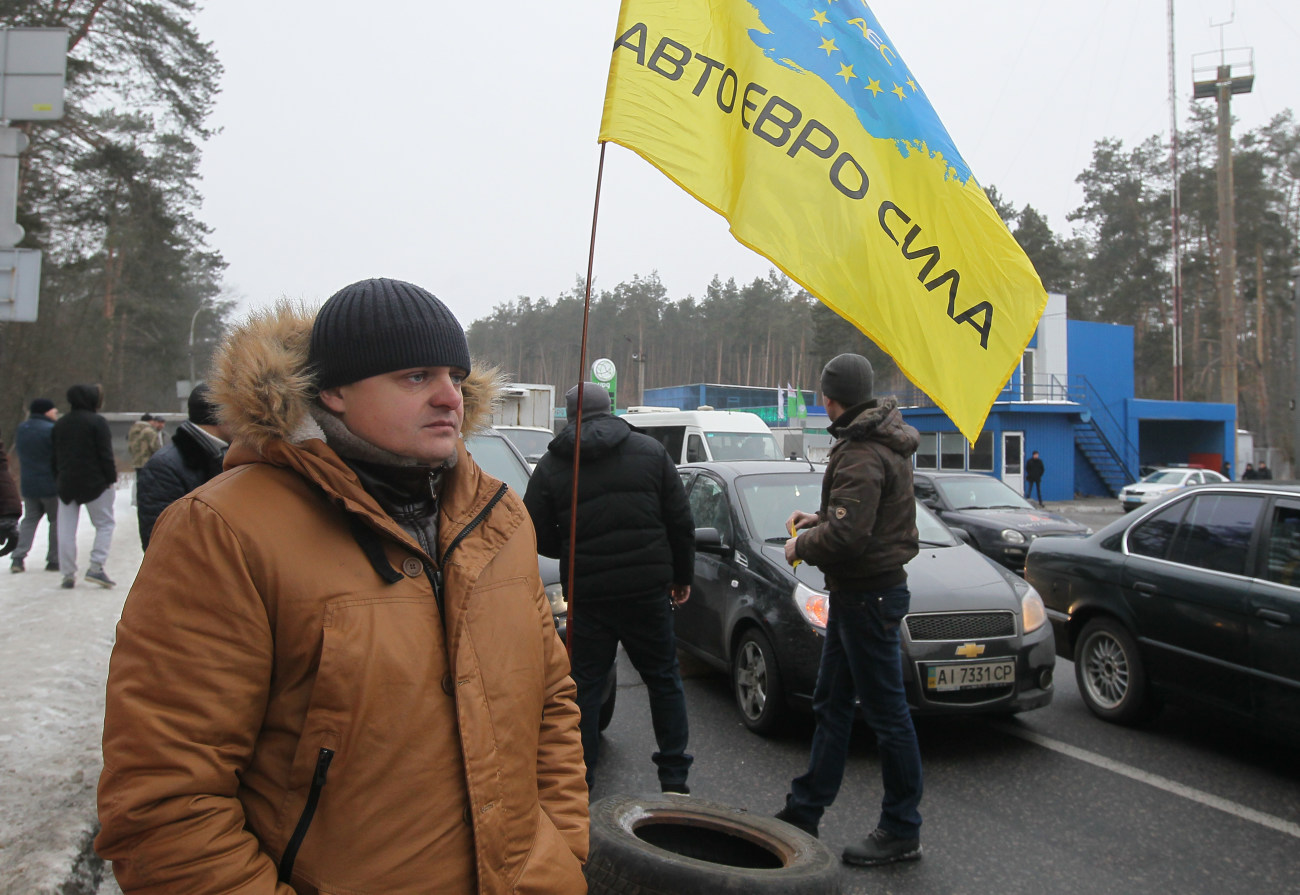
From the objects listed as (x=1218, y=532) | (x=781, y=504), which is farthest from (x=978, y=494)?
(x=1218, y=532)

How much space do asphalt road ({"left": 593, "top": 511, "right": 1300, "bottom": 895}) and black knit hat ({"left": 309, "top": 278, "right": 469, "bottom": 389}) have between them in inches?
115

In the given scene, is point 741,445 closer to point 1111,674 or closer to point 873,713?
point 1111,674

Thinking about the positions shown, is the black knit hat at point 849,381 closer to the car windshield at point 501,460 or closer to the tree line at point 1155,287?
the car windshield at point 501,460

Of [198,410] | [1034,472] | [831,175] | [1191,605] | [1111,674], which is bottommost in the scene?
[1111,674]

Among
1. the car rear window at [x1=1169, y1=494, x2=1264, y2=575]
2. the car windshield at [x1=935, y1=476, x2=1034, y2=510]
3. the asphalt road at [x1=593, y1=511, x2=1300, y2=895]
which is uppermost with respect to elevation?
the car rear window at [x1=1169, y1=494, x2=1264, y2=575]

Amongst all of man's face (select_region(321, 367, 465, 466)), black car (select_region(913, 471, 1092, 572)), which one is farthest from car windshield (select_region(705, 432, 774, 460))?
man's face (select_region(321, 367, 465, 466))

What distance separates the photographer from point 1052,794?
4473 millimetres

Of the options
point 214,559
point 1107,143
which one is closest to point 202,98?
point 214,559

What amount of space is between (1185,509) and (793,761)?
2962mm

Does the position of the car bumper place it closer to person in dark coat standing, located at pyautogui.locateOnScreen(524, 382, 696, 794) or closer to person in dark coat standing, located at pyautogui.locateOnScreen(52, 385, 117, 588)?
person in dark coat standing, located at pyautogui.locateOnScreen(524, 382, 696, 794)

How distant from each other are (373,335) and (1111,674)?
222 inches

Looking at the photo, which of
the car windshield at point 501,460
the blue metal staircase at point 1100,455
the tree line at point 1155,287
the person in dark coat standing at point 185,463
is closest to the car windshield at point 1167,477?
the blue metal staircase at point 1100,455

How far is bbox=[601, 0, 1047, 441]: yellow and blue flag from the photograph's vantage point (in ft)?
9.35

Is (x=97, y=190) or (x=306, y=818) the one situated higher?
(x=97, y=190)
